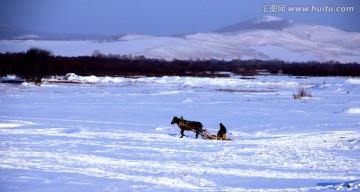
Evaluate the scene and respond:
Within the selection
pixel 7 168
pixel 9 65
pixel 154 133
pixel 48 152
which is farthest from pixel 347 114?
pixel 9 65

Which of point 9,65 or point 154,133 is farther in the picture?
point 9,65

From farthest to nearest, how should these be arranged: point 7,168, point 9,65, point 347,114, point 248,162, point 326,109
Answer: point 9,65 < point 326,109 < point 347,114 < point 248,162 < point 7,168

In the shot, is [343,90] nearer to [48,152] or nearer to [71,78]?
[71,78]

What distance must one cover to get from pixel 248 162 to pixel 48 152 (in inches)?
218

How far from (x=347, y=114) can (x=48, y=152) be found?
64.9 ft

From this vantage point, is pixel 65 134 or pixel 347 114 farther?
pixel 347 114

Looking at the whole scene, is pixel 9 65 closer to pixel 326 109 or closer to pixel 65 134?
pixel 326 109

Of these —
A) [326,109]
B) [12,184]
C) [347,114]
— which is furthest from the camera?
[326,109]

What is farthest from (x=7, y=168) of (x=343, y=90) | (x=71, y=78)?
(x=71, y=78)

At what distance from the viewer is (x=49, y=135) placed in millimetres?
19109

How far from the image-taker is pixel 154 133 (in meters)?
21.0

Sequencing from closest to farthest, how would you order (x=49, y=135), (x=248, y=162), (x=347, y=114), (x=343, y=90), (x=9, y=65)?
(x=248, y=162)
(x=49, y=135)
(x=347, y=114)
(x=343, y=90)
(x=9, y=65)

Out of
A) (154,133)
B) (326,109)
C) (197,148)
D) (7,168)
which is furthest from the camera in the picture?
(326,109)

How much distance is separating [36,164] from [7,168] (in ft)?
2.79
